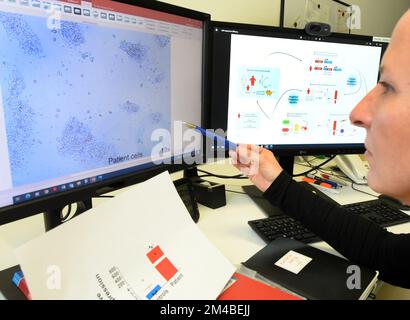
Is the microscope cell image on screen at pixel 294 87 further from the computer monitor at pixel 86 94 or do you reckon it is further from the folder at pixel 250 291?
the folder at pixel 250 291

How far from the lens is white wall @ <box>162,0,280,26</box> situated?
1181 millimetres

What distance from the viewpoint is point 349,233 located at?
0.64m

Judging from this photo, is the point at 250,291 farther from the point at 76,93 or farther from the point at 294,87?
the point at 294,87

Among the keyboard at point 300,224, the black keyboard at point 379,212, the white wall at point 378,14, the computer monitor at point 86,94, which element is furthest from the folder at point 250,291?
the white wall at point 378,14

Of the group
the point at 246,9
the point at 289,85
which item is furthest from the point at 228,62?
the point at 246,9

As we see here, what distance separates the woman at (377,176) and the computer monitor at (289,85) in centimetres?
15

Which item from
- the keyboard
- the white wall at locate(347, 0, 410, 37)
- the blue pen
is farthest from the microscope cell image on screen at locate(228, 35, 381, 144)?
the white wall at locate(347, 0, 410, 37)

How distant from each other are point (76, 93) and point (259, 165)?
1.32 ft

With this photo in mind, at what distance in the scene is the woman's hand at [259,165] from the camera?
73 centimetres

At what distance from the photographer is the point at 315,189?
1009 millimetres

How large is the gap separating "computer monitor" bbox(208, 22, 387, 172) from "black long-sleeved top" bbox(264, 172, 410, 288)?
229 mm

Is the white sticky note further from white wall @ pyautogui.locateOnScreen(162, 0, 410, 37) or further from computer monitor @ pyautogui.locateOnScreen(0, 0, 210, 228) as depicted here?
white wall @ pyautogui.locateOnScreen(162, 0, 410, 37)
